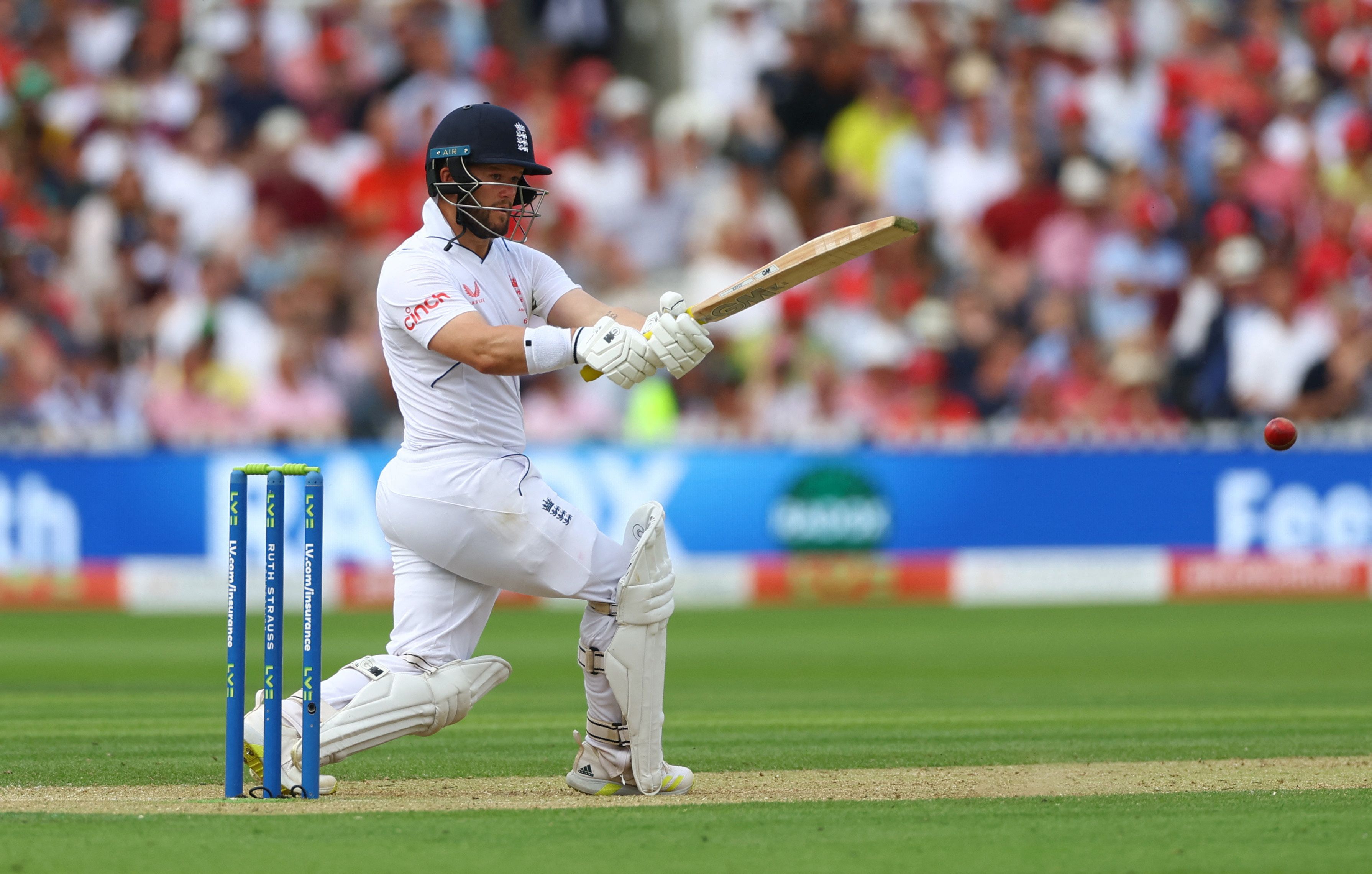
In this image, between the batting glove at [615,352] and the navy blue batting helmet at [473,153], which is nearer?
the batting glove at [615,352]

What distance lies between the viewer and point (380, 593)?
516 inches

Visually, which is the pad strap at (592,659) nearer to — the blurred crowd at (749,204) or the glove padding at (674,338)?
the glove padding at (674,338)

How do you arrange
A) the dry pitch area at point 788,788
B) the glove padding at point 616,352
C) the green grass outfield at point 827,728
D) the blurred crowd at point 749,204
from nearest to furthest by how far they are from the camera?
the green grass outfield at point 827,728
the glove padding at point 616,352
the dry pitch area at point 788,788
the blurred crowd at point 749,204

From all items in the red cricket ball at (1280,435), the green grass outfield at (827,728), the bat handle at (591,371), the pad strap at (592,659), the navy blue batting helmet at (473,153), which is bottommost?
the green grass outfield at (827,728)

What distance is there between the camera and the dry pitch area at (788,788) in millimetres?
5156

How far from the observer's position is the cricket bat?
5.20 m

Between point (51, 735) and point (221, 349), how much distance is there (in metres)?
7.06

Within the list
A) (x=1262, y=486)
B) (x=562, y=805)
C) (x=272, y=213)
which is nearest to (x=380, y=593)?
(x=272, y=213)

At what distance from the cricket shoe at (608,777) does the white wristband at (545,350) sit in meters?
1.16

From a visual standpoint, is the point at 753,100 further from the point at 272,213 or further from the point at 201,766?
the point at 201,766

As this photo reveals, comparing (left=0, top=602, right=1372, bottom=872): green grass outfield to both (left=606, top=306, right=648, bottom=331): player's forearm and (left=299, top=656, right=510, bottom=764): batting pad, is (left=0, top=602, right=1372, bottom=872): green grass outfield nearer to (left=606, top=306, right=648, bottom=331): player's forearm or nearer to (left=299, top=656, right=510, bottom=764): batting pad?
(left=299, top=656, right=510, bottom=764): batting pad

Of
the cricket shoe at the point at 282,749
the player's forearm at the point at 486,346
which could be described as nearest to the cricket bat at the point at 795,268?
the player's forearm at the point at 486,346

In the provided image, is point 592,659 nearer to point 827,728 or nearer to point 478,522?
point 478,522

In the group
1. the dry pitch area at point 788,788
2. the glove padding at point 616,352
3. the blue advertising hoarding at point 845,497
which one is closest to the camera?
the glove padding at point 616,352
